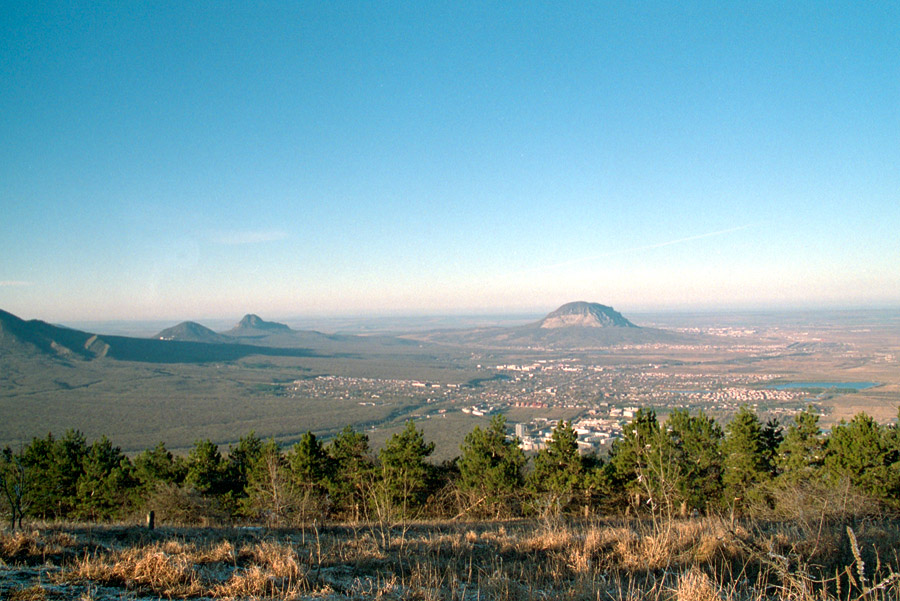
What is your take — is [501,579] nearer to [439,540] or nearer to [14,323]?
[439,540]

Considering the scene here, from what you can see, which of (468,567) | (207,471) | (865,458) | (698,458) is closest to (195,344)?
(207,471)

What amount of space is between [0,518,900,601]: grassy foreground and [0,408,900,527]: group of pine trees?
37.8ft

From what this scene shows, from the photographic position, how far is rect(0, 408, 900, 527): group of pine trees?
16734 millimetres

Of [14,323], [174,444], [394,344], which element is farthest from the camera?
[394,344]

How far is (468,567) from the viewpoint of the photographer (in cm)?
462

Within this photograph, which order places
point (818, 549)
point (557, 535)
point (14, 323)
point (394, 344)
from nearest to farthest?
point (818, 549), point (557, 535), point (14, 323), point (394, 344)

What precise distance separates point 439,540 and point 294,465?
1499 cm

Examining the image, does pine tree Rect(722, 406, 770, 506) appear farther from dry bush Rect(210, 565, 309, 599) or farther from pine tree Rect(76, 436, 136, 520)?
pine tree Rect(76, 436, 136, 520)

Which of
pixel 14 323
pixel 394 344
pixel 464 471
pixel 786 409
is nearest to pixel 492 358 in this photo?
pixel 394 344

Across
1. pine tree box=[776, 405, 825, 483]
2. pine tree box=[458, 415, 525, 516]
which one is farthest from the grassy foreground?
pine tree box=[776, 405, 825, 483]

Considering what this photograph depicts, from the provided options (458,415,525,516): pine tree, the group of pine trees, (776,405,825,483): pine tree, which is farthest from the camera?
(458,415,525,516): pine tree

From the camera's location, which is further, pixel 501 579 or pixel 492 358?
pixel 492 358

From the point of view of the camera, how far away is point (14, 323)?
5059 inches

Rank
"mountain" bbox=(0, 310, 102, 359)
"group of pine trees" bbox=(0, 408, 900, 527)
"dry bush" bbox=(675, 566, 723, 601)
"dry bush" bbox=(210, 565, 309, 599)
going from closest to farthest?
1. "dry bush" bbox=(675, 566, 723, 601)
2. "dry bush" bbox=(210, 565, 309, 599)
3. "group of pine trees" bbox=(0, 408, 900, 527)
4. "mountain" bbox=(0, 310, 102, 359)
